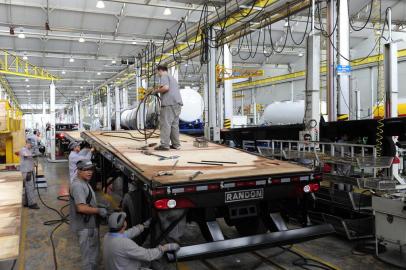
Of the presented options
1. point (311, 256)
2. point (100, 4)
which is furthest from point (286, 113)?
point (311, 256)

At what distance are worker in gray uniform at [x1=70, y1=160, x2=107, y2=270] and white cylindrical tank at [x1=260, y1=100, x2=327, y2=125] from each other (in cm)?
1309

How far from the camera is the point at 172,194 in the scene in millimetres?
3982

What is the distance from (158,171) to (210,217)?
2.75 ft

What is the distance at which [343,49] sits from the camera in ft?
27.7

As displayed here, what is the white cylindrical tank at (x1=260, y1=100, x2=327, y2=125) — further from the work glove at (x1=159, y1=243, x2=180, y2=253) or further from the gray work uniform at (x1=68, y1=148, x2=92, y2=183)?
the work glove at (x1=159, y1=243, x2=180, y2=253)

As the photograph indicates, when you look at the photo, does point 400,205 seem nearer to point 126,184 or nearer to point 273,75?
point 126,184

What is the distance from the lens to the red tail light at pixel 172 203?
3959 millimetres

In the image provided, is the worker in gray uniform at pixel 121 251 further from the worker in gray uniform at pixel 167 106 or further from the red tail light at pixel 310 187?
the worker in gray uniform at pixel 167 106

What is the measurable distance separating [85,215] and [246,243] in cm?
203

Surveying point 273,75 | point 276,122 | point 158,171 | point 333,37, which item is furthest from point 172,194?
point 273,75

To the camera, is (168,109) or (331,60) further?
(331,60)

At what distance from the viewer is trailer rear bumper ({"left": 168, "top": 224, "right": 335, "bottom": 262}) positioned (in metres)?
4.00

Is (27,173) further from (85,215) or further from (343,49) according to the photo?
(343,49)

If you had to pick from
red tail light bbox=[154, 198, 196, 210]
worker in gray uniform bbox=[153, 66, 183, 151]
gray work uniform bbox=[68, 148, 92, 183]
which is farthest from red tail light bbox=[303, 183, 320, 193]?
gray work uniform bbox=[68, 148, 92, 183]
